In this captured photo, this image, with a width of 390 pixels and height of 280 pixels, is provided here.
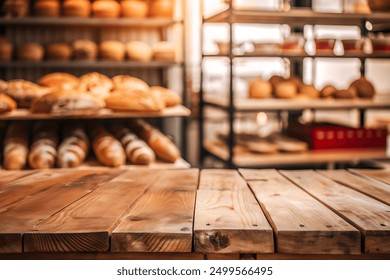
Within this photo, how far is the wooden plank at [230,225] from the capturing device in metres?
1.02

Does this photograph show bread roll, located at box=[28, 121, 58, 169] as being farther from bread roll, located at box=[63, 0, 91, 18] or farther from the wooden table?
the wooden table

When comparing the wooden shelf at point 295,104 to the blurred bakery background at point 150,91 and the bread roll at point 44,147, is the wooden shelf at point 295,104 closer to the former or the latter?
the blurred bakery background at point 150,91

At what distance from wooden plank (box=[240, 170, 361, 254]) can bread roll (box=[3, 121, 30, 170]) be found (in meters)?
2.02

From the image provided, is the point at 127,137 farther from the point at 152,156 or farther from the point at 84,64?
the point at 84,64

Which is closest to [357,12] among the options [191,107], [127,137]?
[191,107]

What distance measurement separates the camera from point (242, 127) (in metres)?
5.91

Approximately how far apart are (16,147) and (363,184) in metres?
2.18

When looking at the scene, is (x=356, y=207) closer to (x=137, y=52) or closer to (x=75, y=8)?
(x=137, y=52)

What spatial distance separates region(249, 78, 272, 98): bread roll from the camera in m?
4.11

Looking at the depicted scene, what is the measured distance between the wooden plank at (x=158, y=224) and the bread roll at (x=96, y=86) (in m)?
2.22

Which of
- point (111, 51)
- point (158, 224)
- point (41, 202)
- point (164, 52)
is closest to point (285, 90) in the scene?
point (164, 52)

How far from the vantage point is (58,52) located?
4000 millimetres
